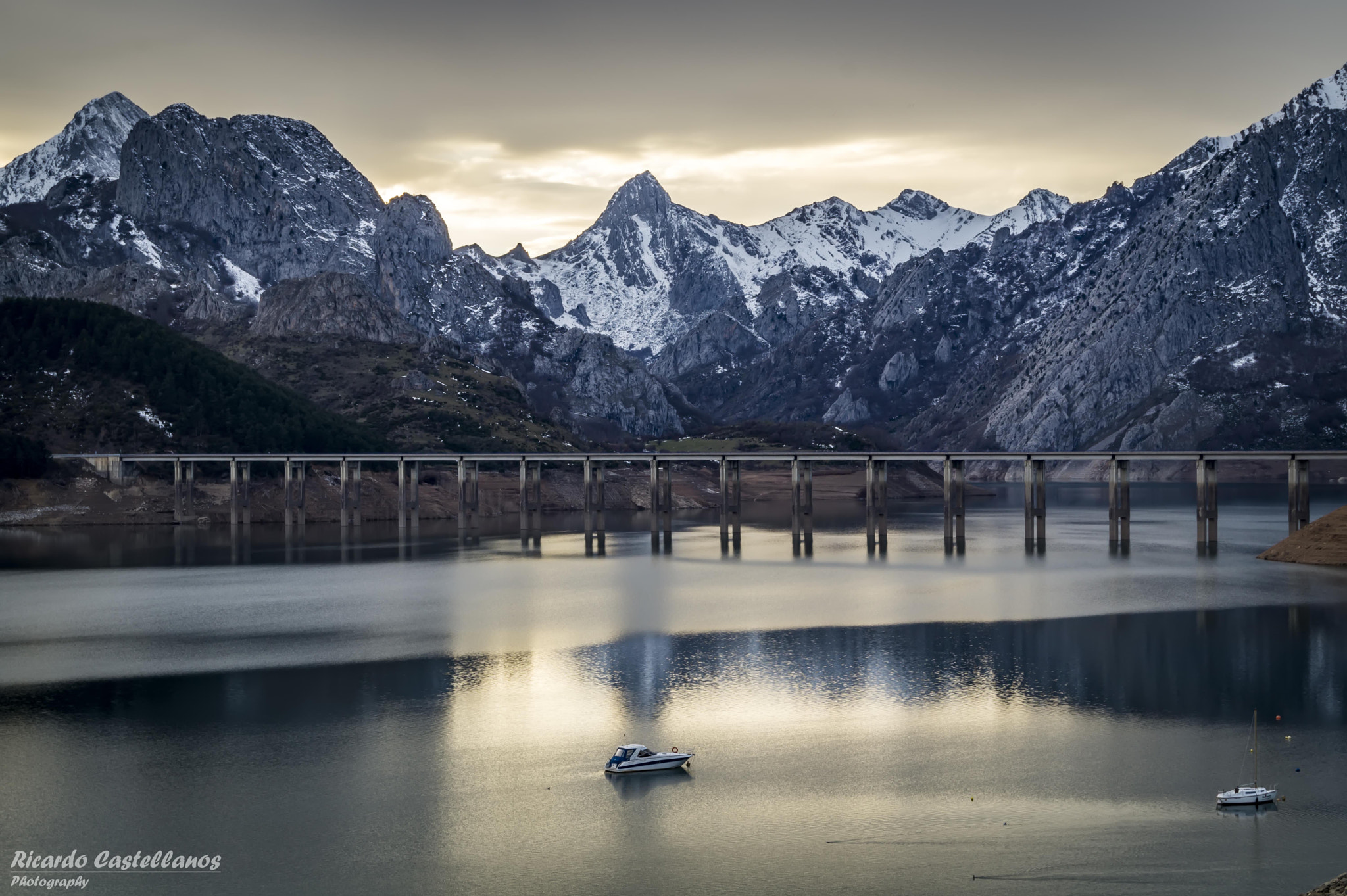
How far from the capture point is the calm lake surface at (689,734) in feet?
144

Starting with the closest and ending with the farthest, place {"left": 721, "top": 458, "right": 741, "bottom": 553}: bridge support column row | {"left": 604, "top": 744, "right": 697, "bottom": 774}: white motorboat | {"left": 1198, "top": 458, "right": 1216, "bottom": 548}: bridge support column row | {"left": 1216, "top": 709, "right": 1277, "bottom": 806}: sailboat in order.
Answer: {"left": 1216, "top": 709, "right": 1277, "bottom": 806}: sailboat
{"left": 604, "top": 744, "right": 697, "bottom": 774}: white motorboat
{"left": 1198, "top": 458, "right": 1216, "bottom": 548}: bridge support column row
{"left": 721, "top": 458, "right": 741, "bottom": 553}: bridge support column row

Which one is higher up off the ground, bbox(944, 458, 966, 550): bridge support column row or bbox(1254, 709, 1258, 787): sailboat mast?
bbox(944, 458, 966, 550): bridge support column row

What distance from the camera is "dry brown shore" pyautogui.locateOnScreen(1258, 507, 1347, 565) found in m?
127

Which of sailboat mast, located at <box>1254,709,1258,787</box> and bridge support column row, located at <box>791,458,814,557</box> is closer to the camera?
sailboat mast, located at <box>1254,709,1258,787</box>

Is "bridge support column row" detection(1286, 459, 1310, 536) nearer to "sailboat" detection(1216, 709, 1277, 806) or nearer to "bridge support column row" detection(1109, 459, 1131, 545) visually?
"bridge support column row" detection(1109, 459, 1131, 545)

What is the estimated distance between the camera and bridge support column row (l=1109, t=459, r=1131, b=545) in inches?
6250

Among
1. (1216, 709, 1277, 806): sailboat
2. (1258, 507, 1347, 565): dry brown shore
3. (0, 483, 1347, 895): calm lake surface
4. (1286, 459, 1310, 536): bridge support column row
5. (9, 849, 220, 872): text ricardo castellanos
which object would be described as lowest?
(9, 849, 220, 872): text ricardo castellanos

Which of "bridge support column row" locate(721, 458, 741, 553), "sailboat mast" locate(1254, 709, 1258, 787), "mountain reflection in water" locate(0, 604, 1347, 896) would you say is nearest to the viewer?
"mountain reflection in water" locate(0, 604, 1347, 896)

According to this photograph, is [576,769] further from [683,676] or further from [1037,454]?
[1037,454]

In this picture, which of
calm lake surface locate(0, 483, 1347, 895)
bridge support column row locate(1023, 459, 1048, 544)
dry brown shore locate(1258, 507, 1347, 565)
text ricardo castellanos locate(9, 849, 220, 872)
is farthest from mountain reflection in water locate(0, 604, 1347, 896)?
bridge support column row locate(1023, 459, 1048, 544)

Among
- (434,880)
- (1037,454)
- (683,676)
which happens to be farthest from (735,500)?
(434,880)

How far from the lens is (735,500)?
196 meters

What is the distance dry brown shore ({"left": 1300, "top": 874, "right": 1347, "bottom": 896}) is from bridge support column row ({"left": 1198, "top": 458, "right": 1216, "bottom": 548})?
12383cm

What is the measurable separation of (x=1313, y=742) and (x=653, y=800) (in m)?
30.9
